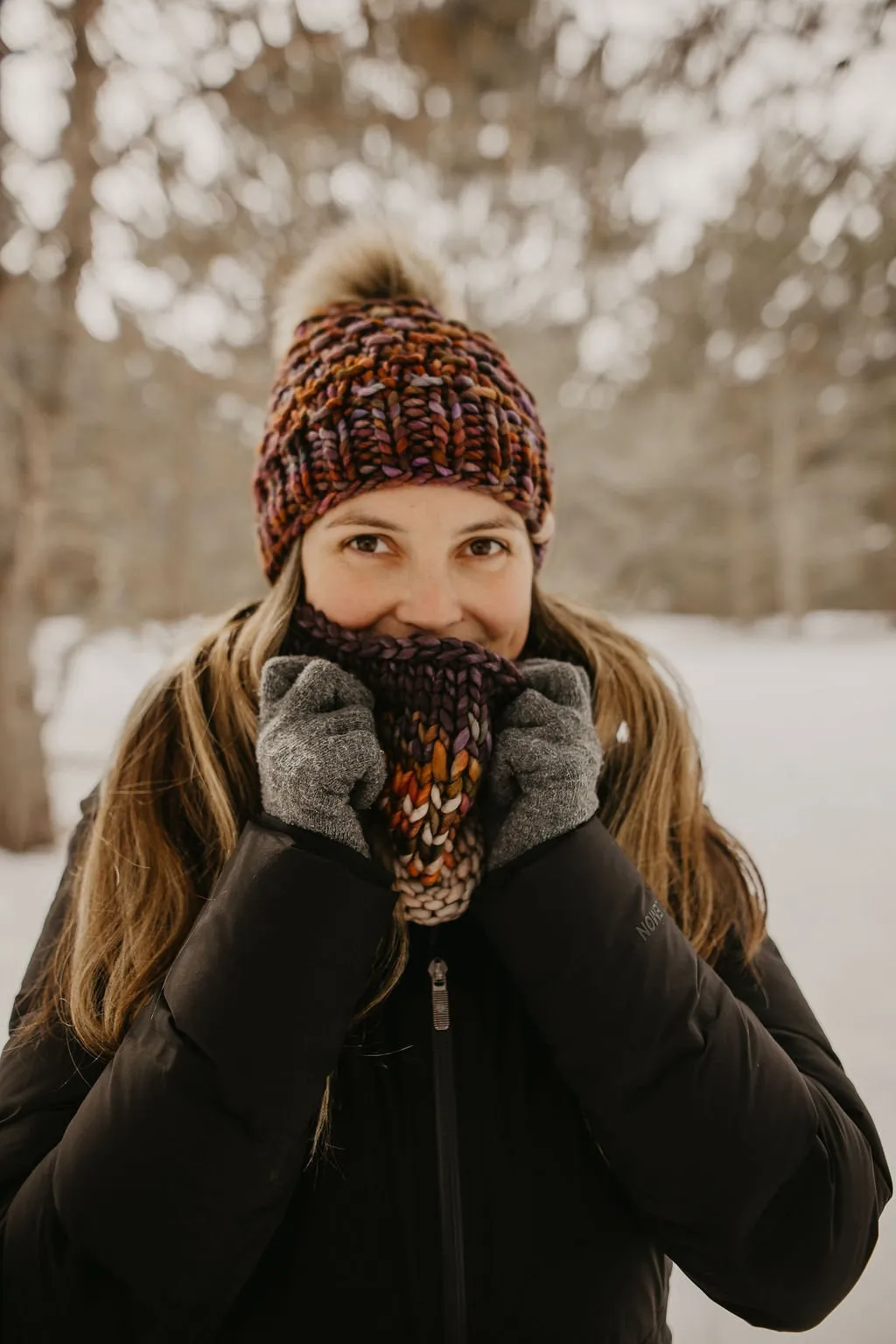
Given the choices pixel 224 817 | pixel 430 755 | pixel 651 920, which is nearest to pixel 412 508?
pixel 430 755

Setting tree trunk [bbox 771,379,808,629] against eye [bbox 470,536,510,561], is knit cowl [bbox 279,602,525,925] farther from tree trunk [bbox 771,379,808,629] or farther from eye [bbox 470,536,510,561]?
tree trunk [bbox 771,379,808,629]

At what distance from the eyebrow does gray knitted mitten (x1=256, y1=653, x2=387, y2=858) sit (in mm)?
210

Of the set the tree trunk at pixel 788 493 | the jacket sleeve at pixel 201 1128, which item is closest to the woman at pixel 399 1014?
the jacket sleeve at pixel 201 1128

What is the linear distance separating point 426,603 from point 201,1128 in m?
0.66

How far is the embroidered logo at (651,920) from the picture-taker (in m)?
0.85

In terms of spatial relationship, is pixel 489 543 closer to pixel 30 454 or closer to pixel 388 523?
pixel 388 523

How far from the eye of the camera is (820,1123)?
2.85ft

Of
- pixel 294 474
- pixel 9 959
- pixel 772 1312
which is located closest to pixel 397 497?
pixel 294 474

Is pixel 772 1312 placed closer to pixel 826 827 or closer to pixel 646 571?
pixel 826 827

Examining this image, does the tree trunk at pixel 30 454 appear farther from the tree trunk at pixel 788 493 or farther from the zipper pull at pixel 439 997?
the tree trunk at pixel 788 493

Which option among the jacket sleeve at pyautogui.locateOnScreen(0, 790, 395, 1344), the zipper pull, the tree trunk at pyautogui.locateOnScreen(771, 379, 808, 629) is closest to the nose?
the jacket sleeve at pyautogui.locateOnScreen(0, 790, 395, 1344)

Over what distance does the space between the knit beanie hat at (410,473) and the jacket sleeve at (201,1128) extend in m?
0.11

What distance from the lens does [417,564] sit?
39.1 inches

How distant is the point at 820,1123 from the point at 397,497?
968mm
